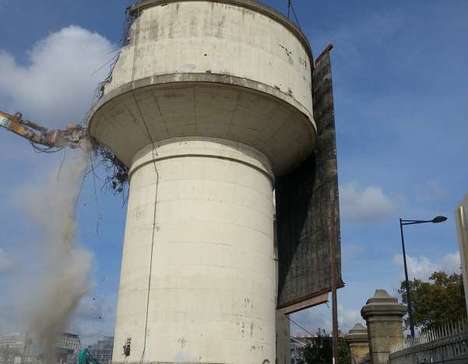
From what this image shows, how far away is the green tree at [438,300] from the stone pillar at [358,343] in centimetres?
951

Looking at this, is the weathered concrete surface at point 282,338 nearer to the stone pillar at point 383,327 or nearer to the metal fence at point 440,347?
the stone pillar at point 383,327

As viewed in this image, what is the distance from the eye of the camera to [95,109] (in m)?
15.5

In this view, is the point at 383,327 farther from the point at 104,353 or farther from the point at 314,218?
the point at 104,353

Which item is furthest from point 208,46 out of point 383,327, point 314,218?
→ point 383,327

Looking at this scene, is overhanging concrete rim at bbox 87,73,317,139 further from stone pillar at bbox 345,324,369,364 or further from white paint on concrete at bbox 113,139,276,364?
stone pillar at bbox 345,324,369,364

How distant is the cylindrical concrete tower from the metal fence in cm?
459

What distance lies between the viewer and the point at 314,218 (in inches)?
695

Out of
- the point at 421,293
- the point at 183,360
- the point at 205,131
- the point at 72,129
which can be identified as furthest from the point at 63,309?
the point at 421,293

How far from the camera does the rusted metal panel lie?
1659 centimetres

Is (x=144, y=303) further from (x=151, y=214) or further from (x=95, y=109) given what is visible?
(x=95, y=109)

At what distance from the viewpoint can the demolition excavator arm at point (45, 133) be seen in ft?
64.5

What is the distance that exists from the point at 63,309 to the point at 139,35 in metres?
11.0

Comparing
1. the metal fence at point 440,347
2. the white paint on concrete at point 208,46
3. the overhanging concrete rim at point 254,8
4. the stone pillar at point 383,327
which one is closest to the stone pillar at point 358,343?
the stone pillar at point 383,327

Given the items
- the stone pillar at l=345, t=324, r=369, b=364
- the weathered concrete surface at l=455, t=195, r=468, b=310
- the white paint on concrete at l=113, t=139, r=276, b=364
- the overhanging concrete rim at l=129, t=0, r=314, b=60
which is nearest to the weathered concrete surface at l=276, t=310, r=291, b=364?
the stone pillar at l=345, t=324, r=369, b=364
